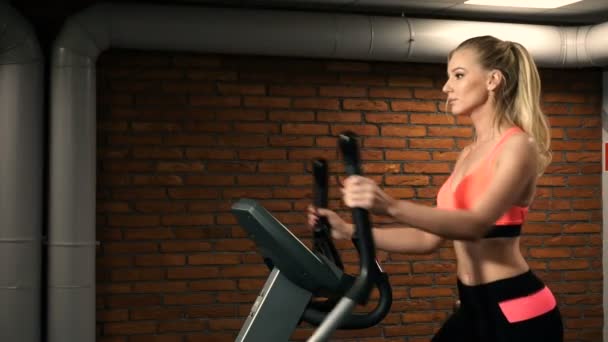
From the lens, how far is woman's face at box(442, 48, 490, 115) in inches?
84.5

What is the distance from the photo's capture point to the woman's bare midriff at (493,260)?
2062 millimetres

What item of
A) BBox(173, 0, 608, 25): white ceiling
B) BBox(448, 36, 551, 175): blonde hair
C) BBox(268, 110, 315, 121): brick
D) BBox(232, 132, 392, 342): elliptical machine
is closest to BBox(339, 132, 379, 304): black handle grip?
BBox(232, 132, 392, 342): elliptical machine

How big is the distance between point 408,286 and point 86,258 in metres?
2.02

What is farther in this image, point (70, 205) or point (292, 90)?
point (292, 90)

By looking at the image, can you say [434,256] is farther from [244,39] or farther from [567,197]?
[244,39]

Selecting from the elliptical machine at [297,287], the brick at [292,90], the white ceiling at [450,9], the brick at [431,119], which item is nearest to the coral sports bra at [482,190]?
the elliptical machine at [297,287]

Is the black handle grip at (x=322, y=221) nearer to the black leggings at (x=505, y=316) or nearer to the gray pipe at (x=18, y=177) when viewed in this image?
the black leggings at (x=505, y=316)

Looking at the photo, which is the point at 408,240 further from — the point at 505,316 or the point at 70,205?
the point at 70,205

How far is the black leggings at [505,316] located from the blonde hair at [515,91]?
278 millimetres

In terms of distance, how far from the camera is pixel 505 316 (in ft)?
6.73

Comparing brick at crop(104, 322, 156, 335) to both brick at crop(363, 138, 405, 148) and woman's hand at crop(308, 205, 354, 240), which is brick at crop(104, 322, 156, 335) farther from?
woman's hand at crop(308, 205, 354, 240)

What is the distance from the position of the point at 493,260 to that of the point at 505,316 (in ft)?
0.42

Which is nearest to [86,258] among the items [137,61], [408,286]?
[137,61]

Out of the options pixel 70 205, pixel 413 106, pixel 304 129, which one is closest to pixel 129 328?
pixel 70 205
